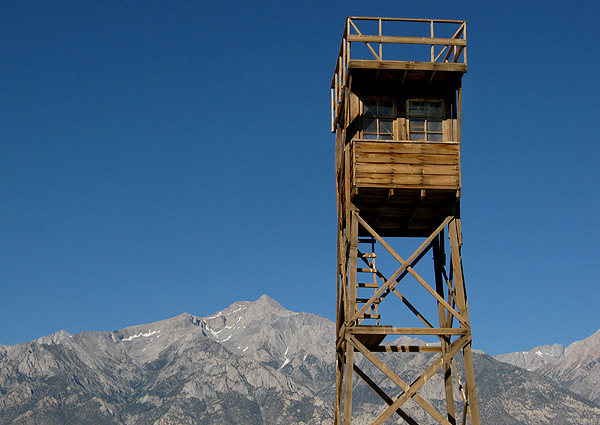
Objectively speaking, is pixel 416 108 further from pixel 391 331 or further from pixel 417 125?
pixel 391 331

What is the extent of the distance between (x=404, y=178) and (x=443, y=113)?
3.48 meters

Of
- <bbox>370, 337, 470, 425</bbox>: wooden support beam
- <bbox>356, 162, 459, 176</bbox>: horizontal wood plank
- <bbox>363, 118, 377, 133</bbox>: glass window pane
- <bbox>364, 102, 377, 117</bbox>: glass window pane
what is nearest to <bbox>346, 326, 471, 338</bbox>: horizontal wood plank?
<bbox>370, 337, 470, 425</bbox>: wooden support beam

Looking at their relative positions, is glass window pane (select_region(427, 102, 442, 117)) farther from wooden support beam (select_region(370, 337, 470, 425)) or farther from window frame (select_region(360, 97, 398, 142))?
wooden support beam (select_region(370, 337, 470, 425))

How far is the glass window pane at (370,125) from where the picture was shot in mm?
29984

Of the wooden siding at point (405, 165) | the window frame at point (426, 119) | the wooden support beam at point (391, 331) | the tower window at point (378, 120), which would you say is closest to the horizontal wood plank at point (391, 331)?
the wooden support beam at point (391, 331)

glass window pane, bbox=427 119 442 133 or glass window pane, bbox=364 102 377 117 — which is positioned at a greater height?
glass window pane, bbox=364 102 377 117

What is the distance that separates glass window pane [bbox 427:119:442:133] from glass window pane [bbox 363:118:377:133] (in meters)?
1.91

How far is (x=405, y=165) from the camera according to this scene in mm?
28359

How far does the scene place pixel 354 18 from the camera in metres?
29.9

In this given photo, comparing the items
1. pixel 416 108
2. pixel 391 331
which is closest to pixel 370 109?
pixel 416 108

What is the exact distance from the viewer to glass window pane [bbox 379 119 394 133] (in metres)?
30.0

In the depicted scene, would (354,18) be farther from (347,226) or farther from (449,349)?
(449,349)

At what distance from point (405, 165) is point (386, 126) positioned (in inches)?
90.1

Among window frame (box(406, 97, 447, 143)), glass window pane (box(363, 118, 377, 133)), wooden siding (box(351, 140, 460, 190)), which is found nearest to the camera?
wooden siding (box(351, 140, 460, 190))
